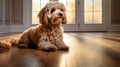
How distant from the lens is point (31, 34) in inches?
75.5

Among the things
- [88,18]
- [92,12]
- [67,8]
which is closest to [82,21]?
[88,18]

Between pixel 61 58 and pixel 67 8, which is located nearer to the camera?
pixel 61 58

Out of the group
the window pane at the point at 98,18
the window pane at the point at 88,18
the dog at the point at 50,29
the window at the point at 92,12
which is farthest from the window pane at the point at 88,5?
the dog at the point at 50,29

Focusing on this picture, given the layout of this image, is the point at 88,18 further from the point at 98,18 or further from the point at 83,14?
the point at 98,18

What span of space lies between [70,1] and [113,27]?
4.55 ft

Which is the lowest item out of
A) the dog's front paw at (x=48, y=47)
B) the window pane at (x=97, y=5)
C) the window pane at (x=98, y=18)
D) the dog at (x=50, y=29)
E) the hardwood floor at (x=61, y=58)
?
the hardwood floor at (x=61, y=58)

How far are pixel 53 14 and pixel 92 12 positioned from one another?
4514 millimetres

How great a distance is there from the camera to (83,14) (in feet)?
19.8

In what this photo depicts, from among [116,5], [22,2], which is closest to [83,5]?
[116,5]

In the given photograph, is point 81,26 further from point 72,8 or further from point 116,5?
point 116,5

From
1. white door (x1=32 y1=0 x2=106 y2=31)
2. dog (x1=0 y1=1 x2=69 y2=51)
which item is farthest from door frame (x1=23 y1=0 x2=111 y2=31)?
dog (x1=0 y1=1 x2=69 y2=51)

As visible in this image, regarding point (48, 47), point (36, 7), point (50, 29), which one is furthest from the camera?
point (36, 7)

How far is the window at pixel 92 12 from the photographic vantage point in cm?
607

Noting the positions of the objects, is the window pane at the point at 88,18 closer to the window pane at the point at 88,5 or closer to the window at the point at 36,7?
the window pane at the point at 88,5
